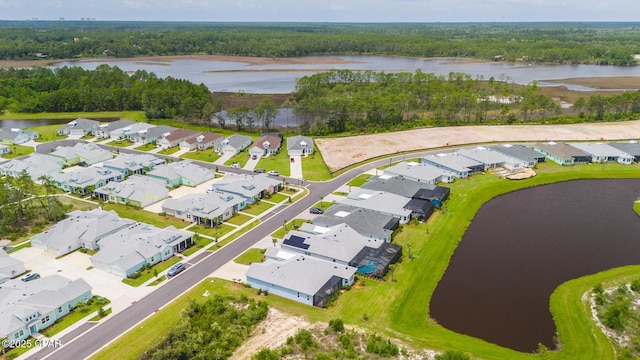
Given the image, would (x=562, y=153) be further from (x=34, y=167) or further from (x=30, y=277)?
(x=34, y=167)

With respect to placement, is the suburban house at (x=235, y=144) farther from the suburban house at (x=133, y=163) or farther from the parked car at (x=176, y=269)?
the parked car at (x=176, y=269)

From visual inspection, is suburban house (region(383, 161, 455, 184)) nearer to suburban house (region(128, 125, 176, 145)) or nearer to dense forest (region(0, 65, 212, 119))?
suburban house (region(128, 125, 176, 145))

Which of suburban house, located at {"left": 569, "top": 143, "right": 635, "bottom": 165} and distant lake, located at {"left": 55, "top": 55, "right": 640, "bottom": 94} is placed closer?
suburban house, located at {"left": 569, "top": 143, "right": 635, "bottom": 165}

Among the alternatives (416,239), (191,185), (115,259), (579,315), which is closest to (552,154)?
(416,239)

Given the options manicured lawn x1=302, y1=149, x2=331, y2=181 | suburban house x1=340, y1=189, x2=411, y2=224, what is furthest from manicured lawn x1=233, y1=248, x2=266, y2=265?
manicured lawn x1=302, y1=149, x2=331, y2=181

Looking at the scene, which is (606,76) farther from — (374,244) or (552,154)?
(374,244)
